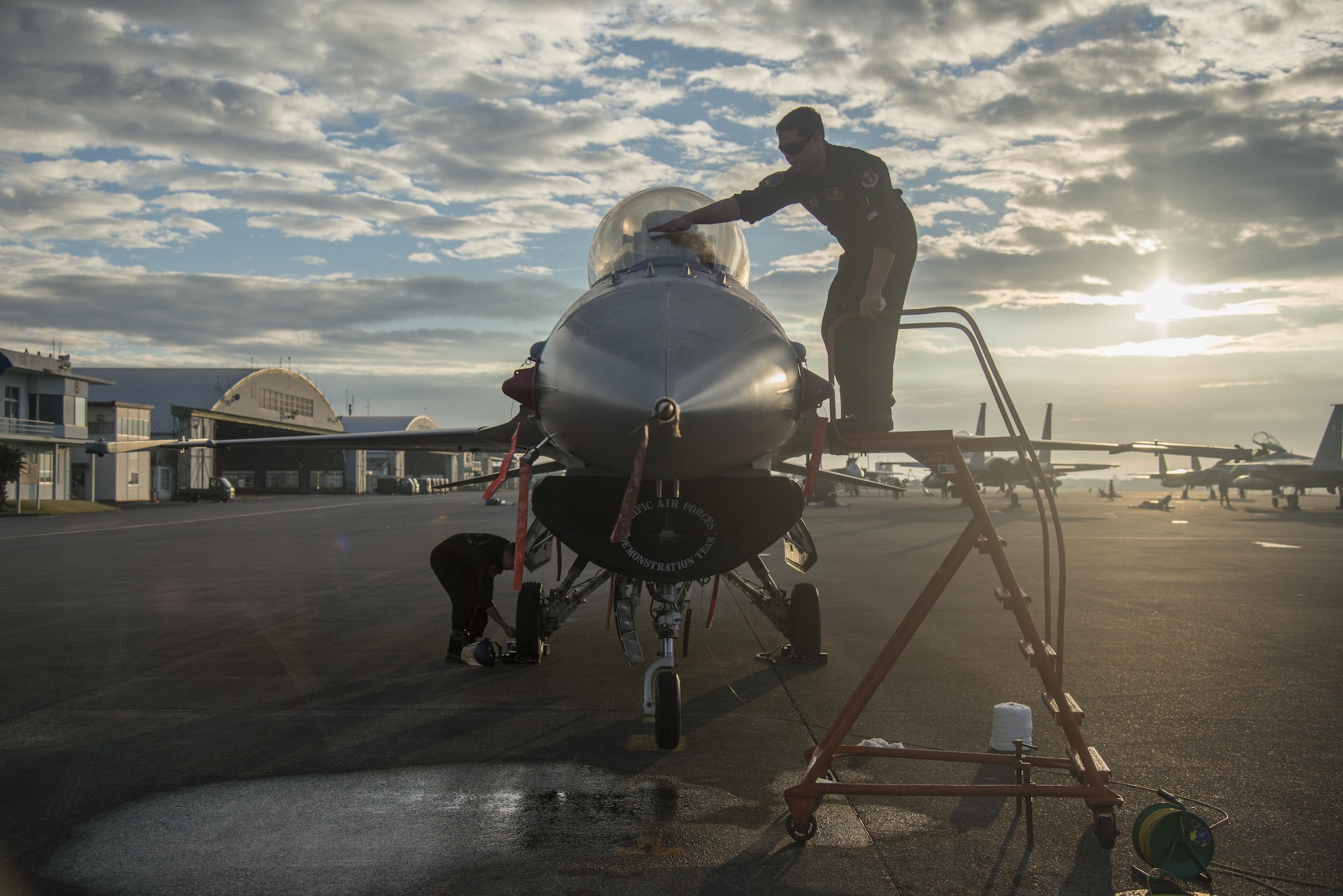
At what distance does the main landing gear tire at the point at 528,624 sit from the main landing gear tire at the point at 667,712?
2.72m

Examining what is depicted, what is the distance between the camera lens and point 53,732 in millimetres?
5383

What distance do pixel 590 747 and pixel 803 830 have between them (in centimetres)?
176

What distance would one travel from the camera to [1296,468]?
4856 cm

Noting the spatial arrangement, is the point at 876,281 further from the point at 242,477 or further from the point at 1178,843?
the point at 242,477

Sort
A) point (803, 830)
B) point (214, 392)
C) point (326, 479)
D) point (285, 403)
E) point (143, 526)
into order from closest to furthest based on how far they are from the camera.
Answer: point (803, 830) → point (143, 526) → point (214, 392) → point (285, 403) → point (326, 479)

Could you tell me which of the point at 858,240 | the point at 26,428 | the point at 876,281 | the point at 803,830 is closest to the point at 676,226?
the point at 858,240

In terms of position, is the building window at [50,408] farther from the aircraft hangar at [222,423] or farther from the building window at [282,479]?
the building window at [282,479]

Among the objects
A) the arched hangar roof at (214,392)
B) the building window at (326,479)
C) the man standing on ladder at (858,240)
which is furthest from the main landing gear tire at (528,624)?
the building window at (326,479)

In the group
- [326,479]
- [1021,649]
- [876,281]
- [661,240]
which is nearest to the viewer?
[1021,649]

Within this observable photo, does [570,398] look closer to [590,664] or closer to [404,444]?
[590,664]

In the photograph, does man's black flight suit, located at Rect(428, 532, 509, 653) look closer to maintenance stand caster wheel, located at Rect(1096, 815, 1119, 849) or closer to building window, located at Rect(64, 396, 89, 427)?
maintenance stand caster wheel, located at Rect(1096, 815, 1119, 849)

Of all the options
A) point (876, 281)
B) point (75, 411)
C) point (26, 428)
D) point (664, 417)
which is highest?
point (75, 411)

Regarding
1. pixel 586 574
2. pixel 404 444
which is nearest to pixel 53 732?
pixel 404 444

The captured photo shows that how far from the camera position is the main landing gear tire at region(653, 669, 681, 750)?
505 centimetres
